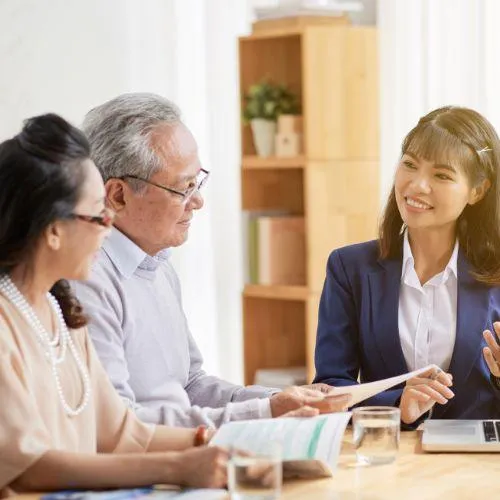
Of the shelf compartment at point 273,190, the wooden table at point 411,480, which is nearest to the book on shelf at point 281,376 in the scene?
the shelf compartment at point 273,190

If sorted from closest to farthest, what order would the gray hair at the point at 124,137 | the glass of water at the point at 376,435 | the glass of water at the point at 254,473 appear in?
1. the glass of water at the point at 254,473
2. the glass of water at the point at 376,435
3. the gray hair at the point at 124,137

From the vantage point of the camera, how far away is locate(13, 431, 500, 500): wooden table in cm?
180

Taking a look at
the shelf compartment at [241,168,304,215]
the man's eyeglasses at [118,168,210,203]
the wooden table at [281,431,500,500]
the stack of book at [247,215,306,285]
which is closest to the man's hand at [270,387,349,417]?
the wooden table at [281,431,500,500]

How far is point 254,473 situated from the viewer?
1.68 metres

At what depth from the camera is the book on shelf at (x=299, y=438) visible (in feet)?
5.98

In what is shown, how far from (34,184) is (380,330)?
116cm

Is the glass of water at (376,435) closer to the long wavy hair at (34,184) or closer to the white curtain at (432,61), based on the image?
the long wavy hair at (34,184)

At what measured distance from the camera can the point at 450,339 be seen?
2.69m

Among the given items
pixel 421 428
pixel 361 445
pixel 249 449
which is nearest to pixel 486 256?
pixel 421 428

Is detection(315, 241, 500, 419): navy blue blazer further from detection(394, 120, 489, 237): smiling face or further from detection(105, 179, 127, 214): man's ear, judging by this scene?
detection(105, 179, 127, 214): man's ear

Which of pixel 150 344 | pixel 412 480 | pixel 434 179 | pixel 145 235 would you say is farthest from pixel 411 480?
pixel 434 179

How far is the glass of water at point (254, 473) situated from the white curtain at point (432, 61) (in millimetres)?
2744

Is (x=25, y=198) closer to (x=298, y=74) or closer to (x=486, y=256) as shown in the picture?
(x=486, y=256)

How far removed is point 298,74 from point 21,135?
9.55ft
